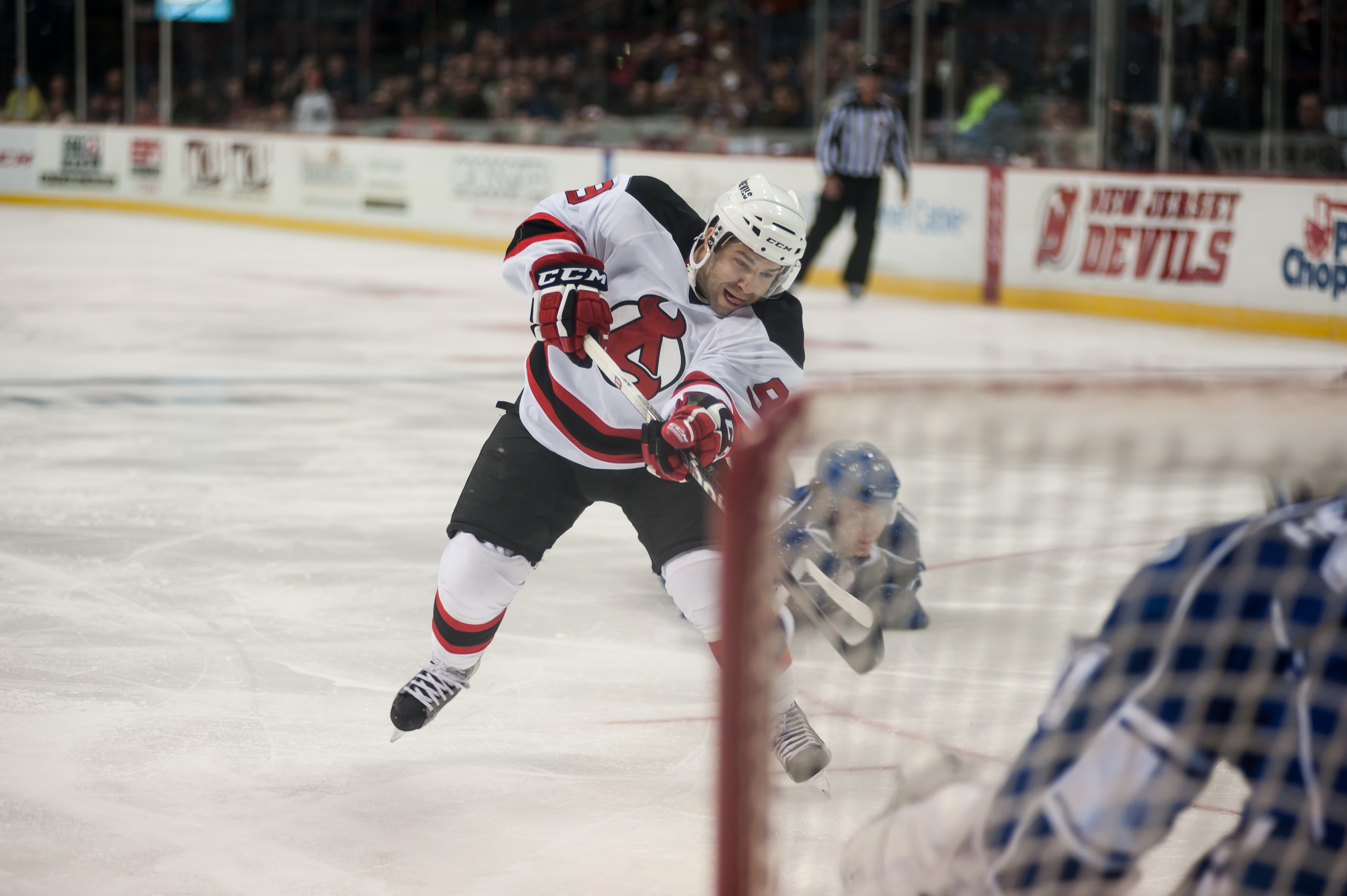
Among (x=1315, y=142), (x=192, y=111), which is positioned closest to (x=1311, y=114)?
(x=1315, y=142)

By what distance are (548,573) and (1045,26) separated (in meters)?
8.17

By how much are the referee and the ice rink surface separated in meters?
3.97

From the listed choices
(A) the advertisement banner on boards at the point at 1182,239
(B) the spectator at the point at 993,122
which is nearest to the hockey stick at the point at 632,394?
(A) the advertisement banner on boards at the point at 1182,239

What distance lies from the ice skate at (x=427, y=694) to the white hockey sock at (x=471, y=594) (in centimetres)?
3

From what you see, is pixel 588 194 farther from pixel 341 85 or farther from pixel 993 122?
pixel 341 85

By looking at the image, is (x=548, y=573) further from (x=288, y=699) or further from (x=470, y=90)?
(x=470, y=90)

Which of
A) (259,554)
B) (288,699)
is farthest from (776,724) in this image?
(259,554)

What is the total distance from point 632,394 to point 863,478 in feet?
2.93

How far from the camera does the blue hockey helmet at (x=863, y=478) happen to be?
3.06 metres

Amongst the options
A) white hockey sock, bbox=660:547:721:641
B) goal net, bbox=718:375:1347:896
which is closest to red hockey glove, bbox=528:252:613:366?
white hockey sock, bbox=660:547:721:641

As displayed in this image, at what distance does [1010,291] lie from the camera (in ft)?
34.6

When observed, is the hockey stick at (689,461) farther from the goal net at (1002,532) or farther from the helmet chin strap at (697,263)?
the helmet chin strap at (697,263)

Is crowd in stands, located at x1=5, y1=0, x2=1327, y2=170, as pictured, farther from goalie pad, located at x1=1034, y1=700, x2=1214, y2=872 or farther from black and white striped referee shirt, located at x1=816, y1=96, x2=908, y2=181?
goalie pad, located at x1=1034, y1=700, x2=1214, y2=872

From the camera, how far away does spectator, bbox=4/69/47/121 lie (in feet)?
57.4
